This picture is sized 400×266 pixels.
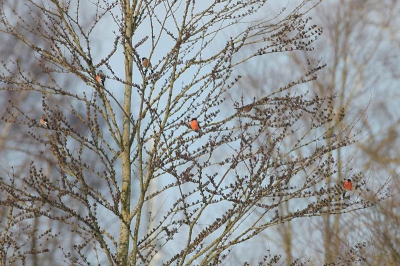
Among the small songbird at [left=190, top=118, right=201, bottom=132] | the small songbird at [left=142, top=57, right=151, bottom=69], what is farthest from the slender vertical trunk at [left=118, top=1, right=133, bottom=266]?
the small songbird at [left=190, top=118, right=201, bottom=132]

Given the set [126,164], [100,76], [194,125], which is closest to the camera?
[194,125]

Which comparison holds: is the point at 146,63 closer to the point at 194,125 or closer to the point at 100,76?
the point at 100,76

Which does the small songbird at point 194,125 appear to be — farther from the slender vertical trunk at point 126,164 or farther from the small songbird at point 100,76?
the small songbird at point 100,76

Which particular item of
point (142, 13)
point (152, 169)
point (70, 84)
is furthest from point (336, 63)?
point (152, 169)

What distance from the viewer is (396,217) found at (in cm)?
873

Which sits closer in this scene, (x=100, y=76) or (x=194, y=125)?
(x=194, y=125)

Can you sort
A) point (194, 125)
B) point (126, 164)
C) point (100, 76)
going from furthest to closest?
point (100, 76) < point (126, 164) < point (194, 125)

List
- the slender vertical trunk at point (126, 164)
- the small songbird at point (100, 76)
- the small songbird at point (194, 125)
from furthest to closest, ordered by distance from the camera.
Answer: the small songbird at point (100, 76) < the small songbird at point (194, 125) < the slender vertical trunk at point (126, 164)

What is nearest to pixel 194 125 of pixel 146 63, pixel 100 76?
pixel 146 63

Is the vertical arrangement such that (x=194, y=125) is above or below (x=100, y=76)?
below

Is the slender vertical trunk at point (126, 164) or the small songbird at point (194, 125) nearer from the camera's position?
the slender vertical trunk at point (126, 164)

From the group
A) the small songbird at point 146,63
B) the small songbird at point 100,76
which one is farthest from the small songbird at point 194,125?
the small songbird at point 100,76

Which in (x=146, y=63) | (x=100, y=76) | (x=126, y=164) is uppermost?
(x=100, y=76)

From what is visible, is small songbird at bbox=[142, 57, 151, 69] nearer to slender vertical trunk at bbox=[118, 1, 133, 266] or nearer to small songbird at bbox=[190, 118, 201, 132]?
slender vertical trunk at bbox=[118, 1, 133, 266]
